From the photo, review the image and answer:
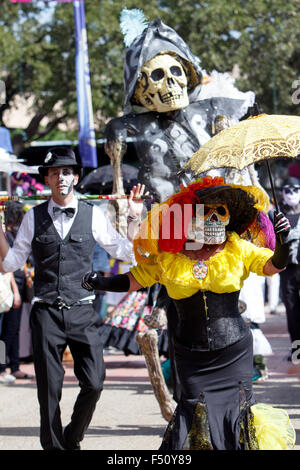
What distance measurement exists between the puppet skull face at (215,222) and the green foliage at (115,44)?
1546cm

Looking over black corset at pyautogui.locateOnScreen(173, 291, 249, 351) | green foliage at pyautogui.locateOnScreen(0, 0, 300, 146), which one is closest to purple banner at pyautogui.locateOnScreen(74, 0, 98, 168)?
green foliage at pyautogui.locateOnScreen(0, 0, 300, 146)

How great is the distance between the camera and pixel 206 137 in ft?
20.3

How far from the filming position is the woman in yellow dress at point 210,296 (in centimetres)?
416

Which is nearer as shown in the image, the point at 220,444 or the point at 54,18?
the point at 220,444

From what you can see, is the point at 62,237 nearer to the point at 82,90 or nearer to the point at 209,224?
the point at 209,224

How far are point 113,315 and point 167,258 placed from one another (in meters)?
4.48

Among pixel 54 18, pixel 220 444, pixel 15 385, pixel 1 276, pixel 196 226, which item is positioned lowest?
pixel 15 385

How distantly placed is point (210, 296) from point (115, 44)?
16890 mm

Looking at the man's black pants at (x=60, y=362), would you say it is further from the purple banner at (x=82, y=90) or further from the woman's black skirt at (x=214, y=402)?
the purple banner at (x=82, y=90)

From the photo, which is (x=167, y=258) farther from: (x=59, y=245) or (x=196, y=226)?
(x=59, y=245)

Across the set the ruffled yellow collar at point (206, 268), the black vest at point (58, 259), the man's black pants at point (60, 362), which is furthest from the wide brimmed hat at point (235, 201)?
the man's black pants at point (60, 362)

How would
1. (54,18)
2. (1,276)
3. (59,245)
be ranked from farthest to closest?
(54,18) < (1,276) < (59,245)

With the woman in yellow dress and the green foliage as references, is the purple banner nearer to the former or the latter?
the green foliage

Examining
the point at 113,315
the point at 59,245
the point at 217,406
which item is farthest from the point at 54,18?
the point at 217,406
